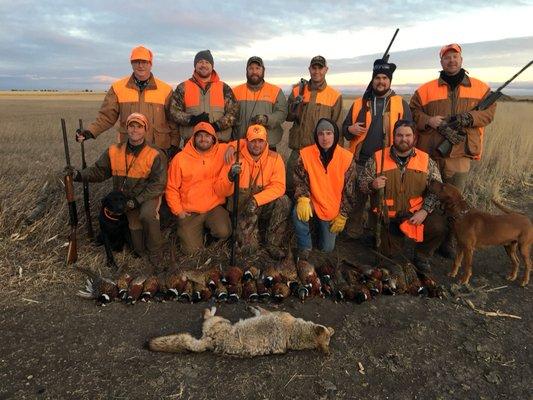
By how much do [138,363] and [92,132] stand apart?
3533 millimetres

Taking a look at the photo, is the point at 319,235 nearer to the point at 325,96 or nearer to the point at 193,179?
the point at 193,179

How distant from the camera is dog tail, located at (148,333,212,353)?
388cm

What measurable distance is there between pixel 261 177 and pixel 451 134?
274 centimetres

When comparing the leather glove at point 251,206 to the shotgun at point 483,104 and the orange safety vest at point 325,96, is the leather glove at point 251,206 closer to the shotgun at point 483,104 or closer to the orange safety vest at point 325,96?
the orange safety vest at point 325,96

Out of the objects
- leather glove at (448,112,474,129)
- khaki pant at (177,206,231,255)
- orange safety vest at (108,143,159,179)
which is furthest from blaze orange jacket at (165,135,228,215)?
leather glove at (448,112,474,129)

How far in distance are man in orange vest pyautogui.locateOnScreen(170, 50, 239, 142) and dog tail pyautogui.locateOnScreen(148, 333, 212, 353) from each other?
10.6ft

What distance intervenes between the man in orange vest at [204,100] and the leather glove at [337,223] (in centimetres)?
209

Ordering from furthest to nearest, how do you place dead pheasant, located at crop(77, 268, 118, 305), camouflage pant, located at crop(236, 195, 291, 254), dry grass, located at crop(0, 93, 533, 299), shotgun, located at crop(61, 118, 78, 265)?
camouflage pant, located at crop(236, 195, 291, 254) < shotgun, located at crop(61, 118, 78, 265) < dry grass, located at crop(0, 93, 533, 299) < dead pheasant, located at crop(77, 268, 118, 305)

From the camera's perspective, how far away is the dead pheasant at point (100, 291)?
183 inches

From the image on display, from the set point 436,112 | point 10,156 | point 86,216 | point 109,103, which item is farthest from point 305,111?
point 10,156

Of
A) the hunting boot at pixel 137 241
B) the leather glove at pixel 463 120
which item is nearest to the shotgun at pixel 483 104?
the leather glove at pixel 463 120

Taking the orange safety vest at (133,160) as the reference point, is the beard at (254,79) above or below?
above

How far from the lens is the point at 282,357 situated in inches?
154

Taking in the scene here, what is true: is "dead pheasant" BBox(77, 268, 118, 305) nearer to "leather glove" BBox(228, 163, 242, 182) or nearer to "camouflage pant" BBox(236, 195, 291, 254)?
"camouflage pant" BBox(236, 195, 291, 254)
